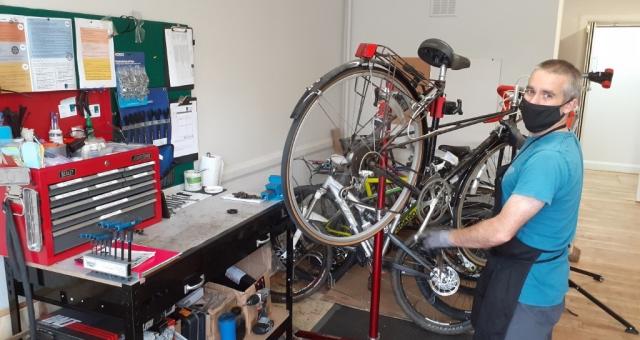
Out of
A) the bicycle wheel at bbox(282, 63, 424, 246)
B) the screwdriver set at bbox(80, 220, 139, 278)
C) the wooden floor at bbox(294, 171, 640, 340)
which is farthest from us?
the wooden floor at bbox(294, 171, 640, 340)

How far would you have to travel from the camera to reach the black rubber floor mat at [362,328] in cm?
263

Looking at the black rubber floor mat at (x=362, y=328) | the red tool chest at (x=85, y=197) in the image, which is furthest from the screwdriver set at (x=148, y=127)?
the black rubber floor mat at (x=362, y=328)

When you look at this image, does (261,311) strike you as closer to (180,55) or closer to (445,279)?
(445,279)

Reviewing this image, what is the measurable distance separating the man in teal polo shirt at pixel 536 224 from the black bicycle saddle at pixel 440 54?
353 millimetres

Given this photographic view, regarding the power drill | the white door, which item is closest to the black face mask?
the power drill

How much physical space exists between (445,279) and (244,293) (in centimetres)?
110

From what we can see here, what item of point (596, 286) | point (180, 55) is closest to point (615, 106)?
point (596, 286)

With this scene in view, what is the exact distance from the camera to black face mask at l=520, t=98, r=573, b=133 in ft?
→ 4.88

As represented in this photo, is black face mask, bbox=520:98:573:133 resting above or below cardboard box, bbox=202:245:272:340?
above

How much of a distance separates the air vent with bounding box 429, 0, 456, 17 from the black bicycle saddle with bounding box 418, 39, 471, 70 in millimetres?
2121

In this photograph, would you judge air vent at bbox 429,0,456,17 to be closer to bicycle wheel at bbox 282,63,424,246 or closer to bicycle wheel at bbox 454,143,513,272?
bicycle wheel at bbox 454,143,513,272

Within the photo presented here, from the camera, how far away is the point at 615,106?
6.91 metres

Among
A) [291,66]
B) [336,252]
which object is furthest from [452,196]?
[291,66]

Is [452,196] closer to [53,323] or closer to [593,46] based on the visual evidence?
[53,323]
